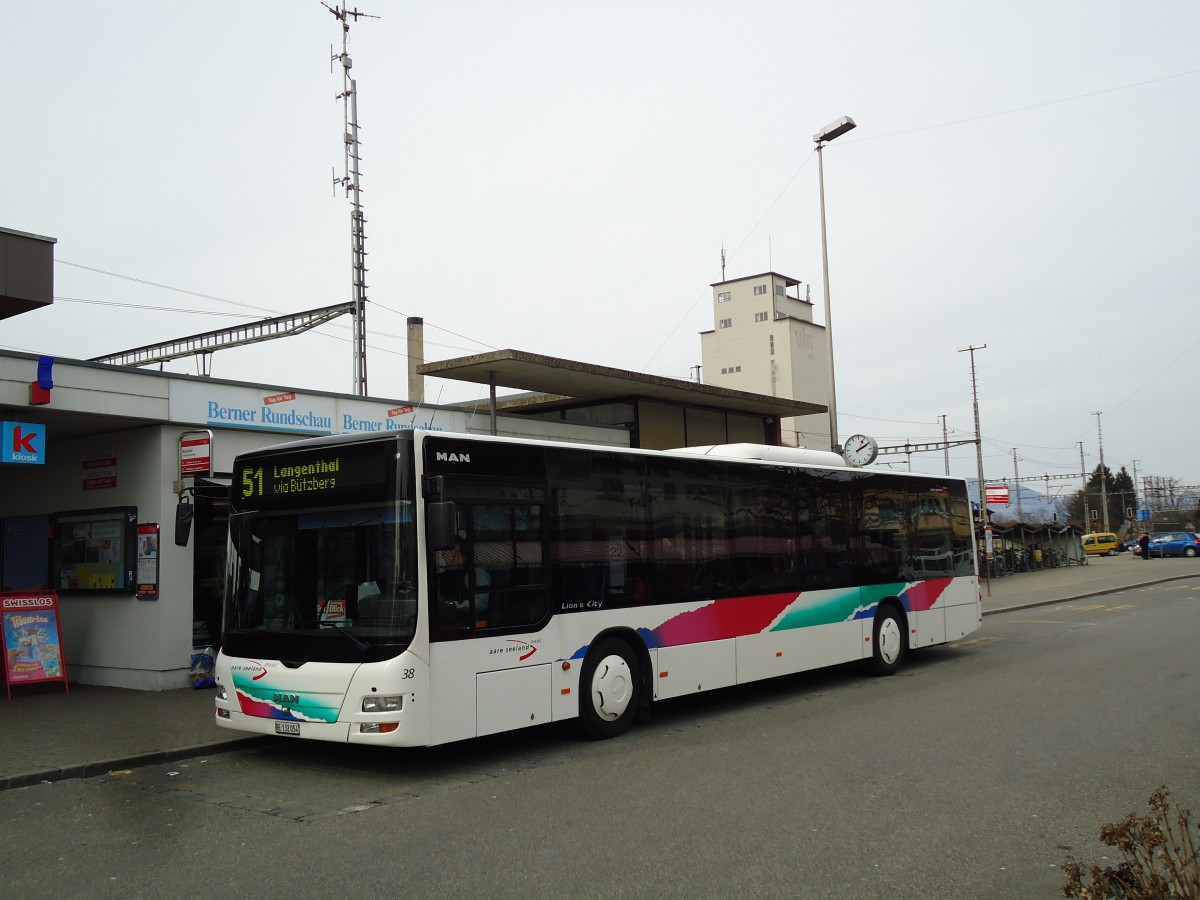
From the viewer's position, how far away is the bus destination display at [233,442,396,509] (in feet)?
28.6

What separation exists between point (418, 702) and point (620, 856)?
2.82m

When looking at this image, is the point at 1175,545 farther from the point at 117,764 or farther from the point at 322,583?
the point at 117,764

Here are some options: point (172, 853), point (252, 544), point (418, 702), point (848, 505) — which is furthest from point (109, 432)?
point (848, 505)

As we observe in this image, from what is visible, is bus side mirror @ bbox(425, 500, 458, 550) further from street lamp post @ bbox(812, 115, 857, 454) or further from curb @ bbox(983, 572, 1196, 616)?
curb @ bbox(983, 572, 1196, 616)

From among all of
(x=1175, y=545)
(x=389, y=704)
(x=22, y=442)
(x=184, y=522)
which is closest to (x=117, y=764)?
(x=184, y=522)

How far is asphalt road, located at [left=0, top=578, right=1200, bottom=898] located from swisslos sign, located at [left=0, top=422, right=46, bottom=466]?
489 centimetres

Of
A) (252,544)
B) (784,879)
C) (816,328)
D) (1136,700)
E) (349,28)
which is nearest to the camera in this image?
(784,879)

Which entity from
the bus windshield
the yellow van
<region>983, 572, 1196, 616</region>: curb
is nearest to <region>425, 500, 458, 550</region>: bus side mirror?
the bus windshield

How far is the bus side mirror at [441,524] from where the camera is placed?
26.7 feet

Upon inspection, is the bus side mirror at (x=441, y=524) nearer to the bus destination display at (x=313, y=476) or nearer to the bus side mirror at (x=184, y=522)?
the bus destination display at (x=313, y=476)

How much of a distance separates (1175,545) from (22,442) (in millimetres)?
68023

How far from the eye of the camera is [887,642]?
14.6 metres

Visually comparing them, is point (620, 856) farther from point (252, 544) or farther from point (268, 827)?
point (252, 544)

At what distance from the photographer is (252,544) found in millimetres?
9438
